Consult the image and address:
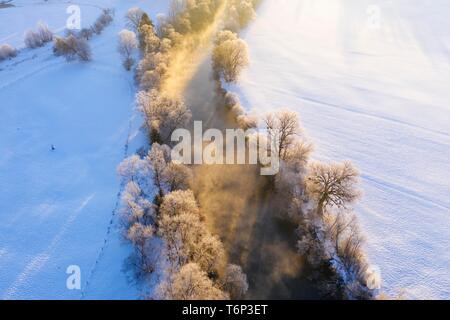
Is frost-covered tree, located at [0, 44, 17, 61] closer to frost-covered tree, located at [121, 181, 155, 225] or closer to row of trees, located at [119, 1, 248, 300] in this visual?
row of trees, located at [119, 1, 248, 300]

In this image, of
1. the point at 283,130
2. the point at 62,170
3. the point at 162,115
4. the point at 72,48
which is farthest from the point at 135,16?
the point at 283,130

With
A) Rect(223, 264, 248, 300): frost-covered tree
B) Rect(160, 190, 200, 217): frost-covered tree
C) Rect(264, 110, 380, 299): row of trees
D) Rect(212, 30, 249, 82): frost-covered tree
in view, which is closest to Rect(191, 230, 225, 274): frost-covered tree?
Rect(223, 264, 248, 300): frost-covered tree

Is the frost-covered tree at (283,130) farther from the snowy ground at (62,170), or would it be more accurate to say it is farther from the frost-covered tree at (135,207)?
the snowy ground at (62,170)

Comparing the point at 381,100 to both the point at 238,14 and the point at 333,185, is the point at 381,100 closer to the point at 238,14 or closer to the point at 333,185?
the point at 333,185

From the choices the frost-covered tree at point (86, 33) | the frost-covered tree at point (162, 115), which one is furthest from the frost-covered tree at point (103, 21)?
the frost-covered tree at point (162, 115)

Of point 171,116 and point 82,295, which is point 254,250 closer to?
point 82,295

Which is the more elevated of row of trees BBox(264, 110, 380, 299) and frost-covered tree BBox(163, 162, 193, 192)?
frost-covered tree BBox(163, 162, 193, 192)
